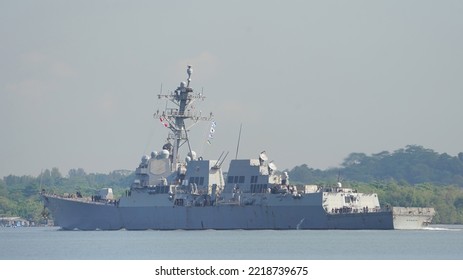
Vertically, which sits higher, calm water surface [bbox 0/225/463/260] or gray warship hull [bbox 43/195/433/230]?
gray warship hull [bbox 43/195/433/230]

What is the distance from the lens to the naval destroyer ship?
68.5 meters

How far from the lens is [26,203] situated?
5133 inches

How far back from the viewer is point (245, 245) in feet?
185

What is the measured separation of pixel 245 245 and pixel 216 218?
52.5 feet

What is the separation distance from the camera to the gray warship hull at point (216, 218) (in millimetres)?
68062

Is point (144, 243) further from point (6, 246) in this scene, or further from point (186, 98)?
point (186, 98)

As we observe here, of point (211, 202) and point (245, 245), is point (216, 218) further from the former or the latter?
point (245, 245)

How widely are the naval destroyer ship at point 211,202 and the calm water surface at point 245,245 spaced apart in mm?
1265

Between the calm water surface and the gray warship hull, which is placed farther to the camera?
the gray warship hull

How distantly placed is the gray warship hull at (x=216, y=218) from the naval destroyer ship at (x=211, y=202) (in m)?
0.06

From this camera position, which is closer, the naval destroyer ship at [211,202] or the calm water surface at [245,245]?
the calm water surface at [245,245]

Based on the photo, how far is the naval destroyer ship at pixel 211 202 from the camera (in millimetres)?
68500

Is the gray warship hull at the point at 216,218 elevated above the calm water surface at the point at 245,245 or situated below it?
above

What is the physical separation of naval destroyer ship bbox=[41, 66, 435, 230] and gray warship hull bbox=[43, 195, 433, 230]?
0.19ft
